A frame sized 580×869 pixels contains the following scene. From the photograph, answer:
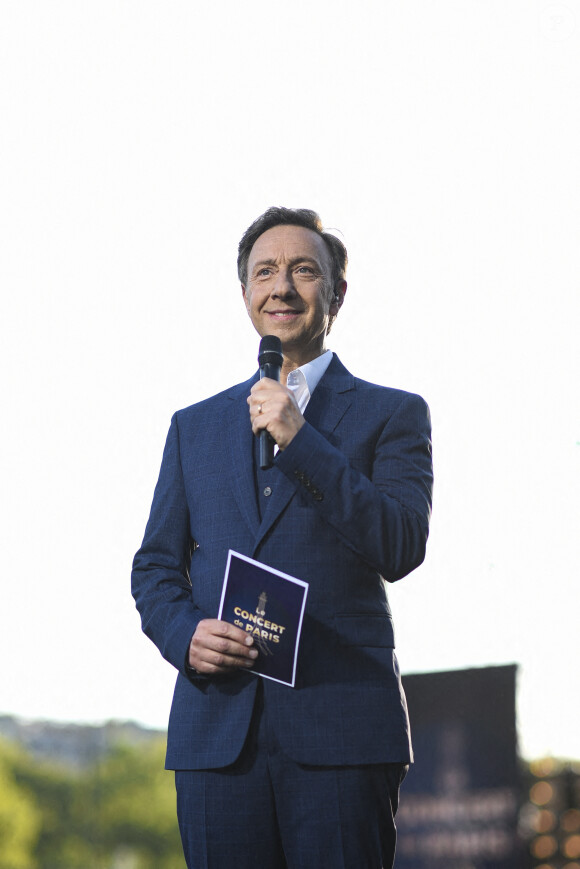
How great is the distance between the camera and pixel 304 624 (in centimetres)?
155

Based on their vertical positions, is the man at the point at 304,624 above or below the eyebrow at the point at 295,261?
below

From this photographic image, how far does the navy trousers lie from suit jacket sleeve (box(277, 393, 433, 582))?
296 mm

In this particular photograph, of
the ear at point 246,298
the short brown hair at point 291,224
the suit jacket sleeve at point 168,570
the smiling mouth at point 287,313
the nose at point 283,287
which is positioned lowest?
the suit jacket sleeve at point 168,570

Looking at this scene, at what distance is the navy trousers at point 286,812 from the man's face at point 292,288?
2.19 ft

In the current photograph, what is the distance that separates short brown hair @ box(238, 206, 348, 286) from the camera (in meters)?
1.95

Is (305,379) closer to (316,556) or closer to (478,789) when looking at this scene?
(316,556)

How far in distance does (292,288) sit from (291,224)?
0.19 m

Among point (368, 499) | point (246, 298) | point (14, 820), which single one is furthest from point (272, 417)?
point (14, 820)

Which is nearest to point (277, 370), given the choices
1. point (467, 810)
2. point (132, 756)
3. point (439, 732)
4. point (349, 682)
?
point (349, 682)

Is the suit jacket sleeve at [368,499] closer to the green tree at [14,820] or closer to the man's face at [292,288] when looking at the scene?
the man's face at [292,288]

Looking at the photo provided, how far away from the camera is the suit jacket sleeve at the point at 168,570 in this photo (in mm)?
1564

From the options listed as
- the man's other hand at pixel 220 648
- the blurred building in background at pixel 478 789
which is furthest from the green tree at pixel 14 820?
the man's other hand at pixel 220 648

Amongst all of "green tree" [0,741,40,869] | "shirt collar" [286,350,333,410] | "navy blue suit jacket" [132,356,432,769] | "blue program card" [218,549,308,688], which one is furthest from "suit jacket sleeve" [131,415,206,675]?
"green tree" [0,741,40,869]

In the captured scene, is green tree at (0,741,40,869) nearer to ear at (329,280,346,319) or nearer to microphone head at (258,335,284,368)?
ear at (329,280,346,319)
